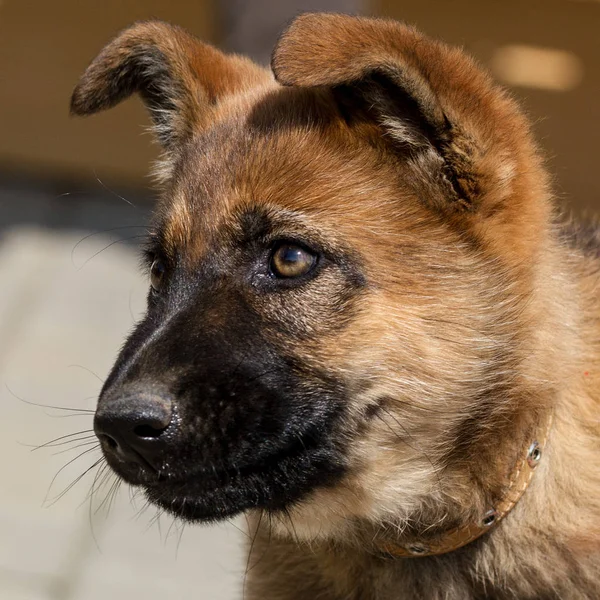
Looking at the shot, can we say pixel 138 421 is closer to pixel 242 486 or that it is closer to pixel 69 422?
pixel 242 486

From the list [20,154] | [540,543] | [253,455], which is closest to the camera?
[253,455]

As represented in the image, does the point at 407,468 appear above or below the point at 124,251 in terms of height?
above

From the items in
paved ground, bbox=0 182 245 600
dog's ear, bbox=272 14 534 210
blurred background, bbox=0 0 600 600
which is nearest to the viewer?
dog's ear, bbox=272 14 534 210

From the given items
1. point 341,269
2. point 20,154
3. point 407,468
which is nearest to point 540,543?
point 407,468

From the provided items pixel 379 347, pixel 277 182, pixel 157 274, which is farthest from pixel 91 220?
pixel 379 347

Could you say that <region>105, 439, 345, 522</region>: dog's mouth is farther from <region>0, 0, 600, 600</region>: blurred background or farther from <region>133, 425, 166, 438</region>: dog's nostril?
<region>0, 0, 600, 600</region>: blurred background

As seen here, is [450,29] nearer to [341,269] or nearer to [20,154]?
[20,154]

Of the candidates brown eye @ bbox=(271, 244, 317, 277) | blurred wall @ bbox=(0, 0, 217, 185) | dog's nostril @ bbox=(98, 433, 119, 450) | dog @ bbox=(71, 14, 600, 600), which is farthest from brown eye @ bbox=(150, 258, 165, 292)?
blurred wall @ bbox=(0, 0, 217, 185)
